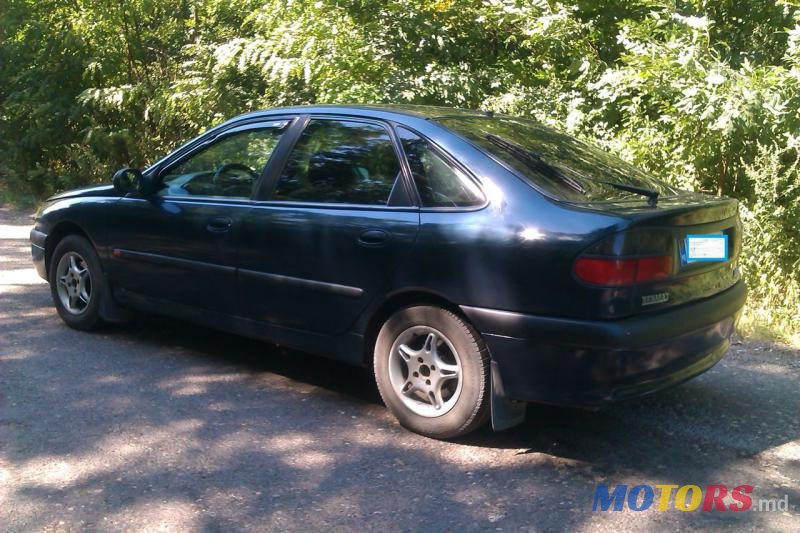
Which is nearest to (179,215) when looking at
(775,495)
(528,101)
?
(775,495)

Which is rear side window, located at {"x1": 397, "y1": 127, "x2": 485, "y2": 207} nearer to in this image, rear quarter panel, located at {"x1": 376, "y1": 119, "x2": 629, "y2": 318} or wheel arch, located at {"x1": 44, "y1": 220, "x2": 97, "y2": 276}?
rear quarter panel, located at {"x1": 376, "y1": 119, "x2": 629, "y2": 318}

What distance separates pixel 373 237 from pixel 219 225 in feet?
4.04

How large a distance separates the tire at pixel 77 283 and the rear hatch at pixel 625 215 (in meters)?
2.98

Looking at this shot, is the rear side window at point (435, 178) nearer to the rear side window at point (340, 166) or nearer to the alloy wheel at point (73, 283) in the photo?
the rear side window at point (340, 166)

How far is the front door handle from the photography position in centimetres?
521

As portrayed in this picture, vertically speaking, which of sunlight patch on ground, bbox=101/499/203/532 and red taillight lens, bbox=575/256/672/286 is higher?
red taillight lens, bbox=575/256/672/286

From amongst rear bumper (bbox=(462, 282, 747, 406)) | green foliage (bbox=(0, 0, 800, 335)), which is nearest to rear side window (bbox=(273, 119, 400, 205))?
rear bumper (bbox=(462, 282, 747, 406))

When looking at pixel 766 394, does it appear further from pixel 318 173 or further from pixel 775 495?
pixel 318 173

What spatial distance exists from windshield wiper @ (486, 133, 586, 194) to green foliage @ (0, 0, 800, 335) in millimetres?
2922

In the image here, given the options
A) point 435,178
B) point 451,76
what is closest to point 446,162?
point 435,178

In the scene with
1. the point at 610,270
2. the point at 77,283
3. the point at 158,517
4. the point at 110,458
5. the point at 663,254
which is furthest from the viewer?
the point at 77,283

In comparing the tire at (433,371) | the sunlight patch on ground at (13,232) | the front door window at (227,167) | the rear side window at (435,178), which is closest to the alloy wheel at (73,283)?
the front door window at (227,167)

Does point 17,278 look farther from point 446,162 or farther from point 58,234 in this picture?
Result: point 446,162

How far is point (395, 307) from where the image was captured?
450 cm
